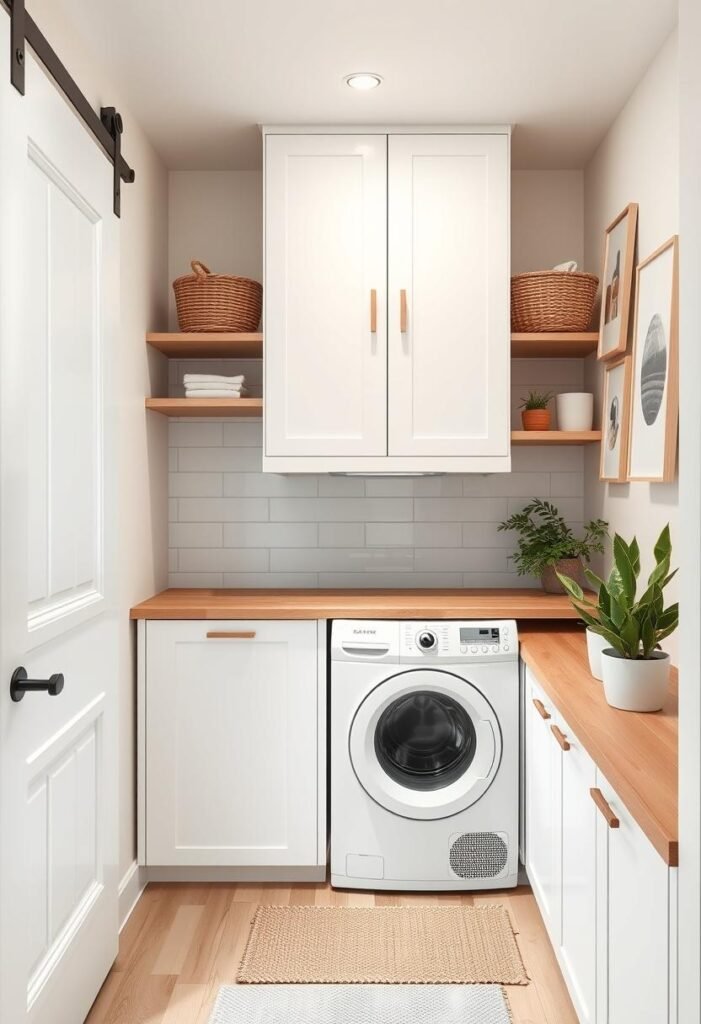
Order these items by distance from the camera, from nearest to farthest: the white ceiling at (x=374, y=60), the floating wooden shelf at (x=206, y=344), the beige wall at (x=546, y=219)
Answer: the white ceiling at (x=374, y=60), the floating wooden shelf at (x=206, y=344), the beige wall at (x=546, y=219)

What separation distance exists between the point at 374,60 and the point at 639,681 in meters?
1.89

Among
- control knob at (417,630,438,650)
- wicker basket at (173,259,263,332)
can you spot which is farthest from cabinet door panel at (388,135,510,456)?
control knob at (417,630,438,650)

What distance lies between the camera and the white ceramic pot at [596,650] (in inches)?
84.2

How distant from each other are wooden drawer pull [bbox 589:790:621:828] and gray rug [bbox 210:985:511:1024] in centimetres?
83

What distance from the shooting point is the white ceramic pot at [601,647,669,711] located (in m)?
1.86

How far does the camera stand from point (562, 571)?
2.99m

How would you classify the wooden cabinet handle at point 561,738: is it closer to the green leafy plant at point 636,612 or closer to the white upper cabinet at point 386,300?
the green leafy plant at point 636,612

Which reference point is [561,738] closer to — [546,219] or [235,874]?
[235,874]

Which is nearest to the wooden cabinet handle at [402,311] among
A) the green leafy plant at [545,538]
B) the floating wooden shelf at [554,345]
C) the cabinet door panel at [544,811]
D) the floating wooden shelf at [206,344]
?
the floating wooden shelf at [554,345]

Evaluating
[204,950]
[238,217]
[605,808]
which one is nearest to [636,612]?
[605,808]

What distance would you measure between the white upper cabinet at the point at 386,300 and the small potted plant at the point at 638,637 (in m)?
1.05

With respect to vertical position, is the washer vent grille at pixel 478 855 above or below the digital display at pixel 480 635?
below

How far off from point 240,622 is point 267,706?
292mm

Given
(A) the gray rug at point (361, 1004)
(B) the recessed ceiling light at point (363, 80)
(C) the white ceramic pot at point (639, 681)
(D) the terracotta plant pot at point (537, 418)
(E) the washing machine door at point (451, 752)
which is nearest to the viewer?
(C) the white ceramic pot at point (639, 681)
